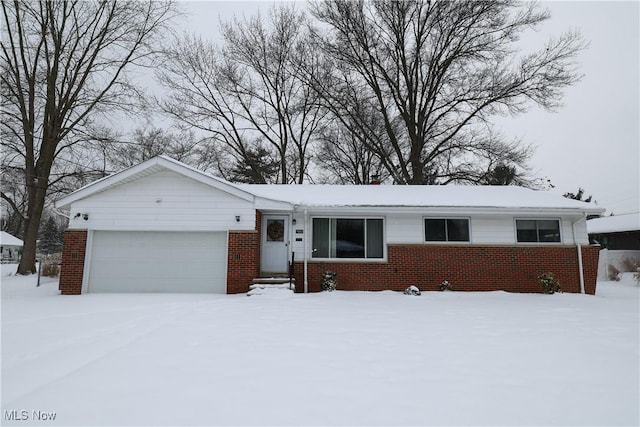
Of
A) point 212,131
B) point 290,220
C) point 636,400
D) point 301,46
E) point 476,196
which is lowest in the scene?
point 636,400

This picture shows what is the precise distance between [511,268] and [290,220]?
7.35 m

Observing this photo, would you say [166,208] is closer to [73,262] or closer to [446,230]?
[73,262]

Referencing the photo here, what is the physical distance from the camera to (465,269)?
1066 cm

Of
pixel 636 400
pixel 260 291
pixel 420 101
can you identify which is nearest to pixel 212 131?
pixel 420 101

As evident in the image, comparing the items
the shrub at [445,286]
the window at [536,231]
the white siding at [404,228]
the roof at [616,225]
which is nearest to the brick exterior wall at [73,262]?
the white siding at [404,228]

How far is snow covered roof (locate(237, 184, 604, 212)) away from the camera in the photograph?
34.2 ft

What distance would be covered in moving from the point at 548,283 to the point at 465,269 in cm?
240

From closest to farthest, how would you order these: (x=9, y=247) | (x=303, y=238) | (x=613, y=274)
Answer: (x=303, y=238) → (x=613, y=274) → (x=9, y=247)

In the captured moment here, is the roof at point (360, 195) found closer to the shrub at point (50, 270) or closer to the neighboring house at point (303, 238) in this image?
the neighboring house at point (303, 238)

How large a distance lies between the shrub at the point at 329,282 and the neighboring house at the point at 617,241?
1550cm

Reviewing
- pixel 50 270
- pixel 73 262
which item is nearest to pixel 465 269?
pixel 73 262

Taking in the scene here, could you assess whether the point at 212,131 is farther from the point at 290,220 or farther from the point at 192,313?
the point at 192,313

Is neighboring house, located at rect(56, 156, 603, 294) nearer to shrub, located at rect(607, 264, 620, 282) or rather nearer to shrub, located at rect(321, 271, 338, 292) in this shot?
shrub, located at rect(321, 271, 338, 292)

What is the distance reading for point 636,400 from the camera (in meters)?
3.15
